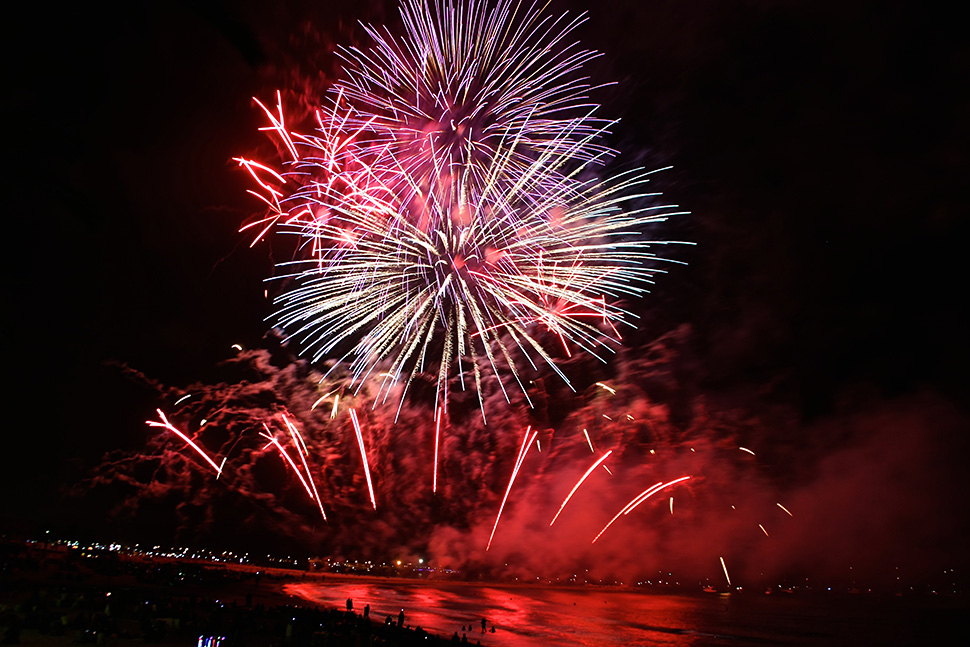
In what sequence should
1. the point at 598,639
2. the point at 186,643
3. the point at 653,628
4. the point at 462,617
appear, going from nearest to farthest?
the point at 186,643 → the point at 598,639 → the point at 462,617 → the point at 653,628

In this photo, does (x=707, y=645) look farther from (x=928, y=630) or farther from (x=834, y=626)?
(x=928, y=630)

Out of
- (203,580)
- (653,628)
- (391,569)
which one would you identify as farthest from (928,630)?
(391,569)

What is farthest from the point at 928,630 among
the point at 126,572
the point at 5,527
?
the point at 5,527

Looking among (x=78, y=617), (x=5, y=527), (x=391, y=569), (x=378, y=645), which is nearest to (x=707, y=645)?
(x=378, y=645)

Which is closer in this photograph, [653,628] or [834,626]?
[653,628]

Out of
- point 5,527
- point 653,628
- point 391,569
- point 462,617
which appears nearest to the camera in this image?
point 462,617

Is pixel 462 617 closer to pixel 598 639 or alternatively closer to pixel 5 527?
pixel 598 639

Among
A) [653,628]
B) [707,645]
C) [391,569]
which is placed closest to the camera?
[707,645]

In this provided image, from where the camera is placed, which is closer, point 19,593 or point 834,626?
point 19,593

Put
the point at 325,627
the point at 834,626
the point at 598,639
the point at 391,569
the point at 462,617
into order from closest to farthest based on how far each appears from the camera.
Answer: the point at 325,627 < the point at 598,639 < the point at 462,617 < the point at 834,626 < the point at 391,569
